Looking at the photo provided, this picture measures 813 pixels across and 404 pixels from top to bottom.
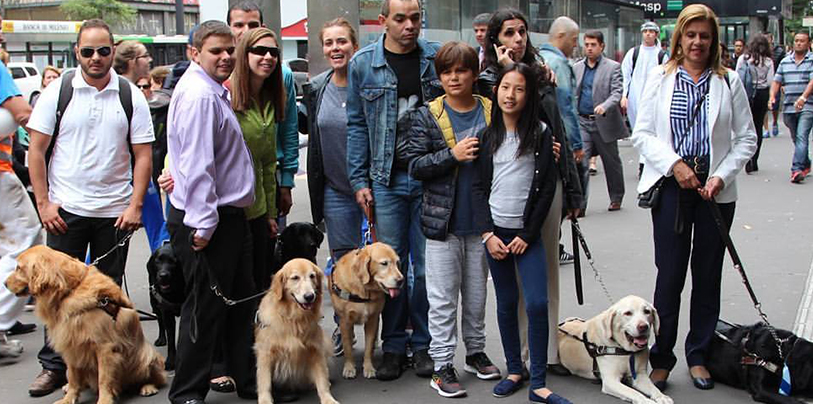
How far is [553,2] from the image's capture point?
21188 mm

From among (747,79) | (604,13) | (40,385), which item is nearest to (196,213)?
(40,385)

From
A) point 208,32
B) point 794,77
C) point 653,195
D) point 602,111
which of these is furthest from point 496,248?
point 794,77

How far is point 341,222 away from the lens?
6.20 metres

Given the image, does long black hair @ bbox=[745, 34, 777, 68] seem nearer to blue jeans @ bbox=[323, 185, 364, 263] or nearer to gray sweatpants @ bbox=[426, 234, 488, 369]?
blue jeans @ bbox=[323, 185, 364, 263]

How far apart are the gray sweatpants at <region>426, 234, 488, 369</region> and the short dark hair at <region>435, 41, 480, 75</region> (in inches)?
38.2

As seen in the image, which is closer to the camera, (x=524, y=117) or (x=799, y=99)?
(x=524, y=117)

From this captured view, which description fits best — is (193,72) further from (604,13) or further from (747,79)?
(604,13)

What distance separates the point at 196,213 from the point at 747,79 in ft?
41.1

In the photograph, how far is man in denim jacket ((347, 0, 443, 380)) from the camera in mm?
5730

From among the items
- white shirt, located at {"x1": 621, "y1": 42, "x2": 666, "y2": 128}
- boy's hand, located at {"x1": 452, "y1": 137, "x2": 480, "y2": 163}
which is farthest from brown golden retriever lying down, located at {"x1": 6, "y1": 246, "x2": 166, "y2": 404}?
white shirt, located at {"x1": 621, "y1": 42, "x2": 666, "y2": 128}

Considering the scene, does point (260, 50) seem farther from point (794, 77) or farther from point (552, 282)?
point (794, 77)

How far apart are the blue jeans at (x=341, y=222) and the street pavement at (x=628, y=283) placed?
0.75 m

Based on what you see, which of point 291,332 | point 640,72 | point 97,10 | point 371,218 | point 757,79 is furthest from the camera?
point 97,10

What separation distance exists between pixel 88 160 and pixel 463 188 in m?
2.24
